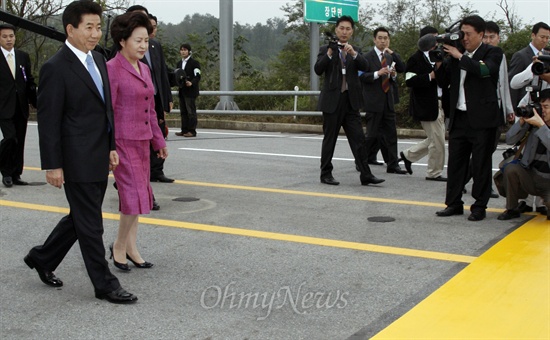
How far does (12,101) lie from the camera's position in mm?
8945

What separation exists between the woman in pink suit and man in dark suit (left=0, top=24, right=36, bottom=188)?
3923 mm

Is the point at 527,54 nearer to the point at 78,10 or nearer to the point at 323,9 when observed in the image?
the point at 78,10

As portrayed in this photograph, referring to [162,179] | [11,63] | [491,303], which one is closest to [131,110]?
[491,303]

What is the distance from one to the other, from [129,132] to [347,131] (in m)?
4.30

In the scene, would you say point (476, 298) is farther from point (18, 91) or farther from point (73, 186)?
point (18, 91)

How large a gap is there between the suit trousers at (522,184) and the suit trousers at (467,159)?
0.60 feet

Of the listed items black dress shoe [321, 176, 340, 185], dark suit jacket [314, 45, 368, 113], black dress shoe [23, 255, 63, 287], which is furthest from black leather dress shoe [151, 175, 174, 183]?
black dress shoe [23, 255, 63, 287]

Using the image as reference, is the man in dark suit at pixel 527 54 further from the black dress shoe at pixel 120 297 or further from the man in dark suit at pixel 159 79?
the black dress shoe at pixel 120 297

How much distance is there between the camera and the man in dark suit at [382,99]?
1021 centimetres

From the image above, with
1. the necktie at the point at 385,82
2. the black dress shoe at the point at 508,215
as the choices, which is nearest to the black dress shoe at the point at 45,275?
the black dress shoe at the point at 508,215

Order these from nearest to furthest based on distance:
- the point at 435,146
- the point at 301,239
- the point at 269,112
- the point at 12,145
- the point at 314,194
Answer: the point at 301,239 → the point at 314,194 → the point at 12,145 → the point at 435,146 → the point at 269,112

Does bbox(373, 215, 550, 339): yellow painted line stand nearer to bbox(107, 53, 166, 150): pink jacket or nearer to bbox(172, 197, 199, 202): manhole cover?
bbox(107, 53, 166, 150): pink jacket

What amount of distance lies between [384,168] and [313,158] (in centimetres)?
128

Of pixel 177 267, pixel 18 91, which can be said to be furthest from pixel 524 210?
pixel 18 91
